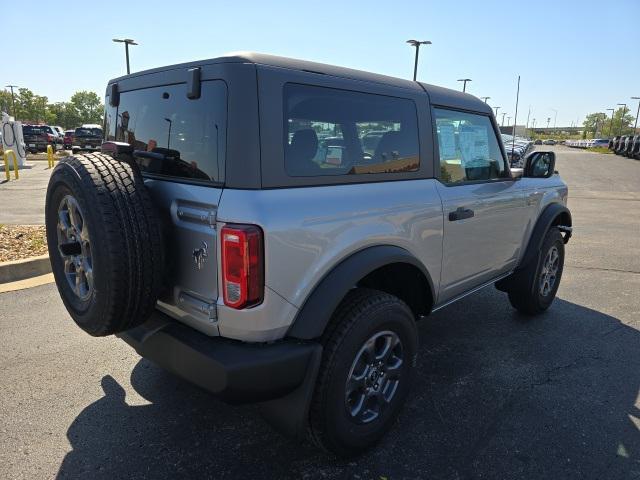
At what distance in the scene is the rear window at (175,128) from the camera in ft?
6.71

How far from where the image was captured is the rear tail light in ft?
6.19

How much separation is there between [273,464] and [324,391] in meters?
0.53

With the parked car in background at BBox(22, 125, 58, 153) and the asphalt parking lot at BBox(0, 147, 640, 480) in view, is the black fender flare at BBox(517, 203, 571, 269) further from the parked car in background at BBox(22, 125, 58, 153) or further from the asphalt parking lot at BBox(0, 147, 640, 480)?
the parked car in background at BBox(22, 125, 58, 153)

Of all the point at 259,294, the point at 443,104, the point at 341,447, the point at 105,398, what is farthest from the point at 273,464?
the point at 443,104

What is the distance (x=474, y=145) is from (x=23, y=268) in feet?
15.2

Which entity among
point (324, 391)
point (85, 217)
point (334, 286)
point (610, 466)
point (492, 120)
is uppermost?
point (492, 120)

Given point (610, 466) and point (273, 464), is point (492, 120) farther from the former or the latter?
point (273, 464)

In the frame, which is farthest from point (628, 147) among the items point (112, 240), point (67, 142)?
point (112, 240)

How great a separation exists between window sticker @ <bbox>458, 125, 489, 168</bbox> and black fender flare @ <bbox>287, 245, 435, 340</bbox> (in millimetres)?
1351

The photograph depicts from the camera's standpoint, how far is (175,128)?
2.31 meters

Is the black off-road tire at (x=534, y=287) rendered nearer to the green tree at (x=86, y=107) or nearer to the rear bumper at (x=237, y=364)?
the rear bumper at (x=237, y=364)

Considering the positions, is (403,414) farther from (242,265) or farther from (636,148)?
(636,148)

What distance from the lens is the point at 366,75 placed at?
255 cm

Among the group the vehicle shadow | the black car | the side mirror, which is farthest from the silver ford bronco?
the black car
